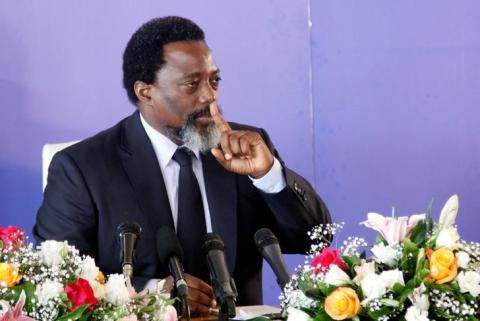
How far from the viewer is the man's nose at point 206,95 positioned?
11.2 feet

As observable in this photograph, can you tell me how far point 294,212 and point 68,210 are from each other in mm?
730

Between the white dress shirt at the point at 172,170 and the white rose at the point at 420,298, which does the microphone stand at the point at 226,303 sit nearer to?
the white rose at the point at 420,298

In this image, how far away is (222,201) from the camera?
338 centimetres

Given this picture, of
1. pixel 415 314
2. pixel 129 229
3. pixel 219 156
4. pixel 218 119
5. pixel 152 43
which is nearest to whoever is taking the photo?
pixel 415 314

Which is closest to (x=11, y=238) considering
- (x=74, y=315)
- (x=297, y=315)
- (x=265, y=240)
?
(x=74, y=315)

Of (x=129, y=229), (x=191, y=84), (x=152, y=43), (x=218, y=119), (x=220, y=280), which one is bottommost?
(x=220, y=280)

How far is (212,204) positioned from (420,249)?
1.50m

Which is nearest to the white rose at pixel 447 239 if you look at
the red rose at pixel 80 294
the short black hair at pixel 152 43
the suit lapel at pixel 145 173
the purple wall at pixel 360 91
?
the red rose at pixel 80 294

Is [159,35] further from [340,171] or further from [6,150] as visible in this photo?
[340,171]

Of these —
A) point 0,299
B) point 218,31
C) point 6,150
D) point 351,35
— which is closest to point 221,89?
point 218,31

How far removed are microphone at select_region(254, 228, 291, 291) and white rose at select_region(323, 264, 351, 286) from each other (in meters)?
0.41

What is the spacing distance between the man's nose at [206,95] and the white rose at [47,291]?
1455mm

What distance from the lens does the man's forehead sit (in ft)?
11.2

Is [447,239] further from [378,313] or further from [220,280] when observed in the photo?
[220,280]
